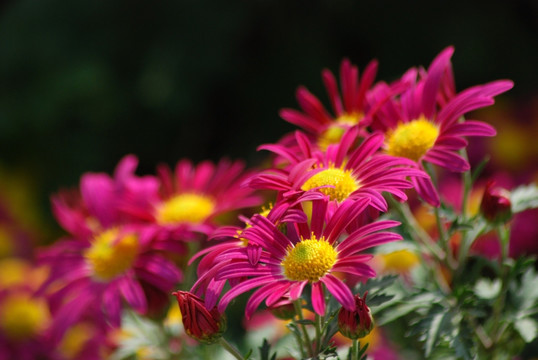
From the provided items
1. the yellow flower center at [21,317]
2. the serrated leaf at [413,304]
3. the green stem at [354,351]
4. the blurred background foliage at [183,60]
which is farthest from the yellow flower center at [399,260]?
the blurred background foliage at [183,60]

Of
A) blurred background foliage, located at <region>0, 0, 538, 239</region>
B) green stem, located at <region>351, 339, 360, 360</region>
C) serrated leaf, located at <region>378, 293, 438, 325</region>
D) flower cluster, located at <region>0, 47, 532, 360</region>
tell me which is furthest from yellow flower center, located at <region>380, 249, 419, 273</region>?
blurred background foliage, located at <region>0, 0, 538, 239</region>

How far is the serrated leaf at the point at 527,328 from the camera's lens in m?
0.72

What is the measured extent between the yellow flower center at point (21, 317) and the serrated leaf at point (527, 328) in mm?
986

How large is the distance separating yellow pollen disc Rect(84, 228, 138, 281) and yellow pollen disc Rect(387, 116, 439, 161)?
1.33 feet

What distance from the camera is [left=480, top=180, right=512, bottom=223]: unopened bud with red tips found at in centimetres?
78

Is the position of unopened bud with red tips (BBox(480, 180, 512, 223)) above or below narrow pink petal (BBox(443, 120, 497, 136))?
below

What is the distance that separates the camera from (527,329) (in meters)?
Answer: 0.75

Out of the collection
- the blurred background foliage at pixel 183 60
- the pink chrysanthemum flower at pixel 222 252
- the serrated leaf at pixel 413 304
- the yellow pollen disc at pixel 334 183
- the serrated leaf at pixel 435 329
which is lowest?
the serrated leaf at pixel 435 329

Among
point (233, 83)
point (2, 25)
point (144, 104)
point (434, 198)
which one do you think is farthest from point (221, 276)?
point (2, 25)

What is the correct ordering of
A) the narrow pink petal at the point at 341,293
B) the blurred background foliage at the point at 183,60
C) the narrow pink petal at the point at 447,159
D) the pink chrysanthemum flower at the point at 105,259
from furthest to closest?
the blurred background foliage at the point at 183,60, the pink chrysanthemum flower at the point at 105,259, the narrow pink petal at the point at 447,159, the narrow pink petal at the point at 341,293

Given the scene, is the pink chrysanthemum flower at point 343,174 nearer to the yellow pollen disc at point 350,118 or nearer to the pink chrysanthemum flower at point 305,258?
the pink chrysanthemum flower at point 305,258

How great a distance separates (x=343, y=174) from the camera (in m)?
0.74

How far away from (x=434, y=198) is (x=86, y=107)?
5.20 feet

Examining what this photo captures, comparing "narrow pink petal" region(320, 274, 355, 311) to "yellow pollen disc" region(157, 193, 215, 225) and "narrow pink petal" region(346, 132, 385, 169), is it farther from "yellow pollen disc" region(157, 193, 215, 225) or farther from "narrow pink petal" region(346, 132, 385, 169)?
"yellow pollen disc" region(157, 193, 215, 225)
